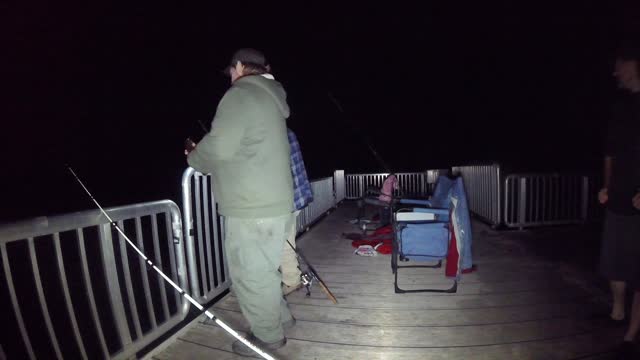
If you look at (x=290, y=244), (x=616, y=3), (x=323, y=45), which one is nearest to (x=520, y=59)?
(x=616, y=3)

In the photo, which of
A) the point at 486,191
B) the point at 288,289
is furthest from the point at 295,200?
the point at 486,191

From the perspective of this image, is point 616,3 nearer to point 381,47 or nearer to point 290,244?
point 381,47

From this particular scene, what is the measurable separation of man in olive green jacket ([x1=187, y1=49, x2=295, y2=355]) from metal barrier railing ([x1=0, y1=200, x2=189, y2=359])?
63cm

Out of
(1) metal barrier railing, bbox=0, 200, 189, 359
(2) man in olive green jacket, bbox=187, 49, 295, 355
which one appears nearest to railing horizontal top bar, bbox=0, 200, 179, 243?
(1) metal barrier railing, bbox=0, 200, 189, 359

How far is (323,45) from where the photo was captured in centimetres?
1848

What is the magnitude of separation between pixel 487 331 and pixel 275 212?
1628 mm

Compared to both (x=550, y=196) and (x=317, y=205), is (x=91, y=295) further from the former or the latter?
(x=550, y=196)

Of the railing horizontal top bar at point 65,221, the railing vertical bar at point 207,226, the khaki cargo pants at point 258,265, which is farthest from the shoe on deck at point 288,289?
the railing horizontal top bar at point 65,221

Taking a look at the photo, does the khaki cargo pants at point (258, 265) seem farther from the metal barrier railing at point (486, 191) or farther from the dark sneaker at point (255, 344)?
the metal barrier railing at point (486, 191)

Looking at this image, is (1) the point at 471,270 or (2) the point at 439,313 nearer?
(2) the point at 439,313

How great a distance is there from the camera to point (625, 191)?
70.3 inches

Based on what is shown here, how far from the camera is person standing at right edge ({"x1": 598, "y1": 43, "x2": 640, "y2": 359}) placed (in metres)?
1.70

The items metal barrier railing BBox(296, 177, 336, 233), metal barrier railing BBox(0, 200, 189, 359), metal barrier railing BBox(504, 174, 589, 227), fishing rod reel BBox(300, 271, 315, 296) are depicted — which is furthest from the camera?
metal barrier railing BBox(296, 177, 336, 233)

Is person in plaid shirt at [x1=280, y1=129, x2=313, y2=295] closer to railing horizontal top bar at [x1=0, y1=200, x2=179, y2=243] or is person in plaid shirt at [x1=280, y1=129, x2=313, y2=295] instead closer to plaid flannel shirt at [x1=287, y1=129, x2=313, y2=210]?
plaid flannel shirt at [x1=287, y1=129, x2=313, y2=210]
